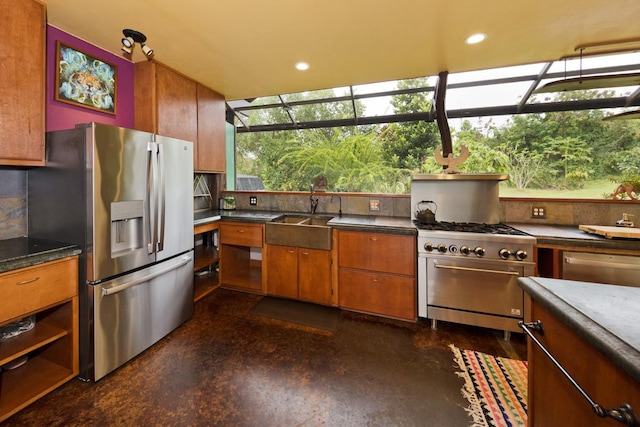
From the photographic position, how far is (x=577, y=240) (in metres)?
1.90

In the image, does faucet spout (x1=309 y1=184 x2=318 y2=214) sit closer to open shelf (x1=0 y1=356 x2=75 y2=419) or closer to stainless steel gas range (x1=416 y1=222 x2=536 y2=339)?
stainless steel gas range (x1=416 y1=222 x2=536 y2=339)

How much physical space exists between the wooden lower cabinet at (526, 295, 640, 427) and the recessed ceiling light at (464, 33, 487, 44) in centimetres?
206

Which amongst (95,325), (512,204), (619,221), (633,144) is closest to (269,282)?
(95,325)

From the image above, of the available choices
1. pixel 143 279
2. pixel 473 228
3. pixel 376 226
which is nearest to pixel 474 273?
pixel 473 228

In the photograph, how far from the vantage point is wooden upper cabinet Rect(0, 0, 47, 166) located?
1.50 metres

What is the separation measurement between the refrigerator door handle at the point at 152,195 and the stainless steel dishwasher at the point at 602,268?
311cm

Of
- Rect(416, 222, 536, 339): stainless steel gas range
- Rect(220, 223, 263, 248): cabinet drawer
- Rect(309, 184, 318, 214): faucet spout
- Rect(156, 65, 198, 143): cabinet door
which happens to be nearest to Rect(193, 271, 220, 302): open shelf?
Rect(220, 223, 263, 248): cabinet drawer

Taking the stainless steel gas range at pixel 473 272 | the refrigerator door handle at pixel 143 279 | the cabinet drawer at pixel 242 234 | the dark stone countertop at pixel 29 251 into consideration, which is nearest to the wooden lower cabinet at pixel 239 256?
the cabinet drawer at pixel 242 234

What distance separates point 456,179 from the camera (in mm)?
2594

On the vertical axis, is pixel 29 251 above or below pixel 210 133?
below

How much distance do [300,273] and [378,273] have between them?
79 cm

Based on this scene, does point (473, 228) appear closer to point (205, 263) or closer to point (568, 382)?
point (568, 382)

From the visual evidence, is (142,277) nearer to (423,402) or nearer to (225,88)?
(423,402)

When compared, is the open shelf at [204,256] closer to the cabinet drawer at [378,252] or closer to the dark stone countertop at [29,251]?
the dark stone countertop at [29,251]
